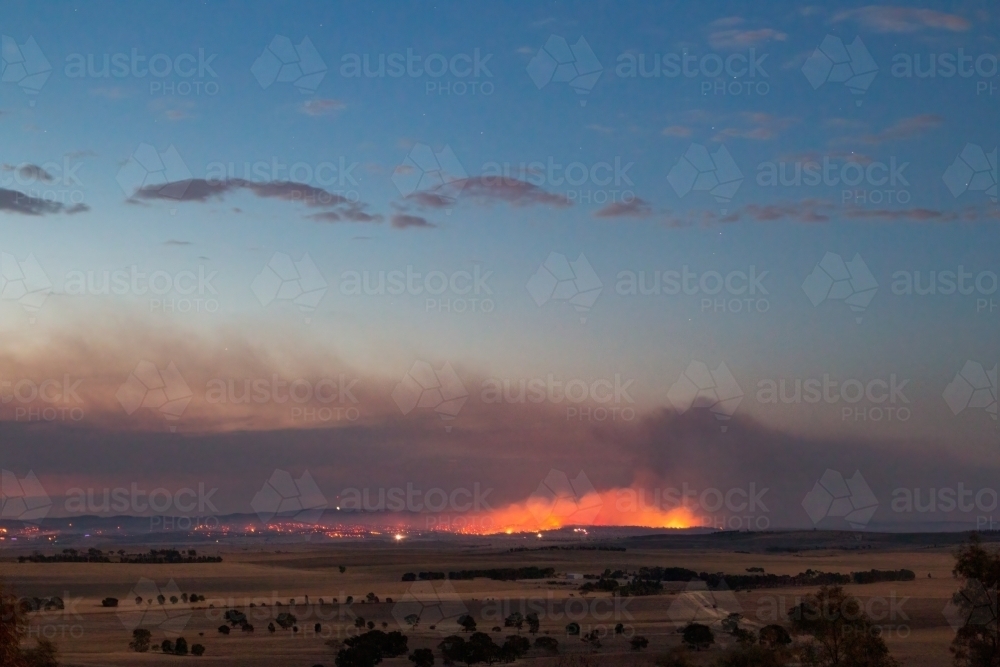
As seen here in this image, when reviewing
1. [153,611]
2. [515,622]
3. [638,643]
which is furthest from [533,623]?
[153,611]

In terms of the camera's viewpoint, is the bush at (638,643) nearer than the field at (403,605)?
Yes

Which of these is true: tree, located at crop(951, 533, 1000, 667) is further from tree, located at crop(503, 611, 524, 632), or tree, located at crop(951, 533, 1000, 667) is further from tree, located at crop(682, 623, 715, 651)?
tree, located at crop(503, 611, 524, 632)

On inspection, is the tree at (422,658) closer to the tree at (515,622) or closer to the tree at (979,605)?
the tree at (515,622)

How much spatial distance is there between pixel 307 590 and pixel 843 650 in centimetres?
5427

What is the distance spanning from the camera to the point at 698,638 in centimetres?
3872

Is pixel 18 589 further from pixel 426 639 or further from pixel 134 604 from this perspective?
pixel 426 639

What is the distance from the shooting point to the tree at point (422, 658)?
34.6 m

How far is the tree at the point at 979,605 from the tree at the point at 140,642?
98.5ft

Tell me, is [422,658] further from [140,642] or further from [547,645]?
[140,642]

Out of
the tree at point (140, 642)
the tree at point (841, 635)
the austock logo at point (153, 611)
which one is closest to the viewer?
the tree at point (841, 635)

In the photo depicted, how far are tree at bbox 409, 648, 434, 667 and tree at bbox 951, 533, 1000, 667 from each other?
60.9 ft

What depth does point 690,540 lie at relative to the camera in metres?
163

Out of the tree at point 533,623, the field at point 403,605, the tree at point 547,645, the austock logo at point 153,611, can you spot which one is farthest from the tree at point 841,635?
the austock logo at point 153,611

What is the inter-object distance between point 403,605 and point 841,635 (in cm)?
3618
